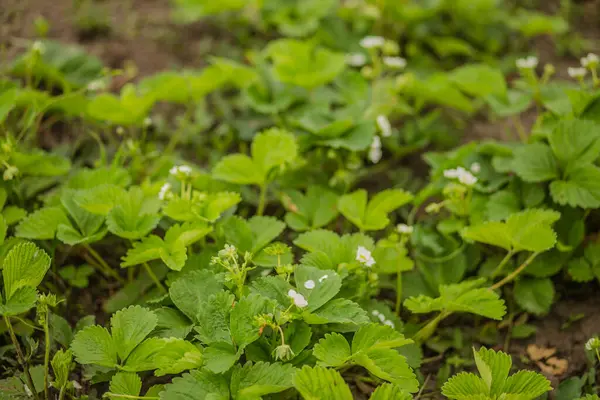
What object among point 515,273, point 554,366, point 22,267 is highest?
point 22,267

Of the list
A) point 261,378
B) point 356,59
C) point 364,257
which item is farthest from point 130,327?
point 356,59

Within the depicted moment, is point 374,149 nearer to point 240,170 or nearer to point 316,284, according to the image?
point 240,170

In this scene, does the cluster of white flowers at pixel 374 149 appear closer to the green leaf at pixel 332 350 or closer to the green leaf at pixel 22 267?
the green leaf at pixel 332 350

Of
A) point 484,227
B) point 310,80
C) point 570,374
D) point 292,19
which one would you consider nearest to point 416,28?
point 292,19

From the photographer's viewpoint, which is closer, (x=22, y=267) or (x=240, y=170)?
(x=22, y=267)

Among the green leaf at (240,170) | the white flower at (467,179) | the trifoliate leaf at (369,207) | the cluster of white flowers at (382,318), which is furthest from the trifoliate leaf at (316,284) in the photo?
the white flower at (467,179)

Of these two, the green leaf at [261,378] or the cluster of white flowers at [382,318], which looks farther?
the cluster of white flowers at [382,318]
